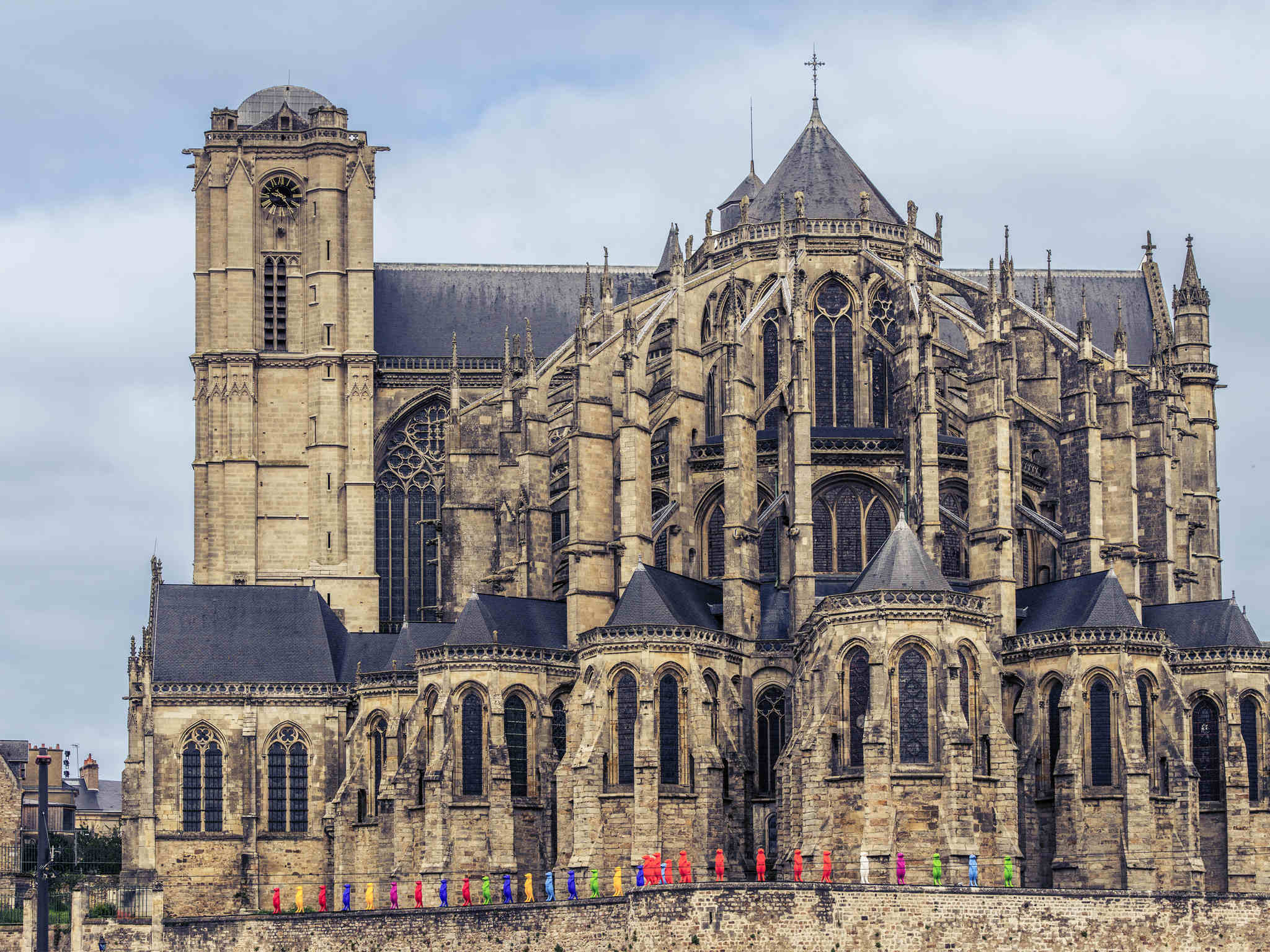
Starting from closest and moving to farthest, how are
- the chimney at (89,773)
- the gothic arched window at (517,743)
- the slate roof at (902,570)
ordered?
the slate roof at (902,570) → the gothic arched window at (517,743) → the chimney at (89,773)

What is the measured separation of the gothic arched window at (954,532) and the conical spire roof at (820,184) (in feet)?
37.5

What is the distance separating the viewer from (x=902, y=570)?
63156 mm

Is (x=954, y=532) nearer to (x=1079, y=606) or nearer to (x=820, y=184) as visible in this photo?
(x=1079, y=606)

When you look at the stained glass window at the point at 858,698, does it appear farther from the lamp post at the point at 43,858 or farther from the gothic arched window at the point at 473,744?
the lamp post at the point at 43,858

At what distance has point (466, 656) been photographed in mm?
66812

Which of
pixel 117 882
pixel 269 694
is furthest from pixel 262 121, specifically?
pixel 117 882

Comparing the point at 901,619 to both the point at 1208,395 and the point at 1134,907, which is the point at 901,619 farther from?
the point at 1208,395

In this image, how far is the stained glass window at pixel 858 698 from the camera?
2442 inches

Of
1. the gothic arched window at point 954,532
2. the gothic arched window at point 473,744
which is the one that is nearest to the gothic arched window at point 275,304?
the gothic arched window at point 473,744

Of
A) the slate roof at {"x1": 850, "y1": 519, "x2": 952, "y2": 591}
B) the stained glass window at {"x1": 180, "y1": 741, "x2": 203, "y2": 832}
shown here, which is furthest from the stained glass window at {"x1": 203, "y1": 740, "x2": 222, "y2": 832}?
the slate roof at {"x1": 850, "y1": 519, "x2": 952, "y2": 591}

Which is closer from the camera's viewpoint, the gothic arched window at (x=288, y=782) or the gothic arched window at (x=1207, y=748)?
the gothic arched window at (x=1207, y=748)

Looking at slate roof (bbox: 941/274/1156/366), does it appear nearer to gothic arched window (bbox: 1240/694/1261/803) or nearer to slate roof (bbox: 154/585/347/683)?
gothic arched window (bbox: 1240/694/1261/803)

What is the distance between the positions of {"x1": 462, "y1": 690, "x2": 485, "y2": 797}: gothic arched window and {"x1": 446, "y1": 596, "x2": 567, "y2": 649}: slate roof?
5.23ft

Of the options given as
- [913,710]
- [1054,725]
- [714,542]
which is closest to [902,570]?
[913,710]
